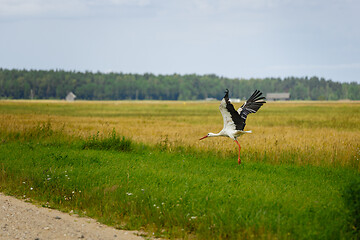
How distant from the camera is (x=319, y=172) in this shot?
16375 mm

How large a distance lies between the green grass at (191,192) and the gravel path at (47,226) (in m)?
0.57

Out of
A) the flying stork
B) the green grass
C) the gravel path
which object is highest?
the flying stork

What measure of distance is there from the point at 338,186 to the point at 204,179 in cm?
416

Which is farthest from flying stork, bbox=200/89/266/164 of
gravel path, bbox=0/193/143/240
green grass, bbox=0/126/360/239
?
gravel path, bbox=0/193/143/240

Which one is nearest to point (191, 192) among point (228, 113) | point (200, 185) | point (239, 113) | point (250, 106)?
point (200, 185)

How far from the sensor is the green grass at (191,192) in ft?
33.7

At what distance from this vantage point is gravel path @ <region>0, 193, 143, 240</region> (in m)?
10.5

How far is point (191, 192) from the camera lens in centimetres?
1280

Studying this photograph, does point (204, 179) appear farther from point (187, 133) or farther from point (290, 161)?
point (187, 133)

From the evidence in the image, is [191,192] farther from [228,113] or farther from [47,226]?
[228,113]

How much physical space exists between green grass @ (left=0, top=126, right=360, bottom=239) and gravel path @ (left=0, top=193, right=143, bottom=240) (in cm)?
57

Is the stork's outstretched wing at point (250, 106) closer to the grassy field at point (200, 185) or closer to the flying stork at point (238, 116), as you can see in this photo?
the flying stork at point (238, 116)

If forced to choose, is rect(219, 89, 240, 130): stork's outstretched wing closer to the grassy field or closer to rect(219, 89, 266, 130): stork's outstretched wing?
rect(219, 89, 266, 130): stork's outstretched wing

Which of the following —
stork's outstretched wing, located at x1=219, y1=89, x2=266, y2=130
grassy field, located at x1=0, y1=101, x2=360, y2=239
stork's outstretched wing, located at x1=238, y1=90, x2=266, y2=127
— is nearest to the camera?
grassy field, located at x1=0, y1=101, x2=360, y2=239
